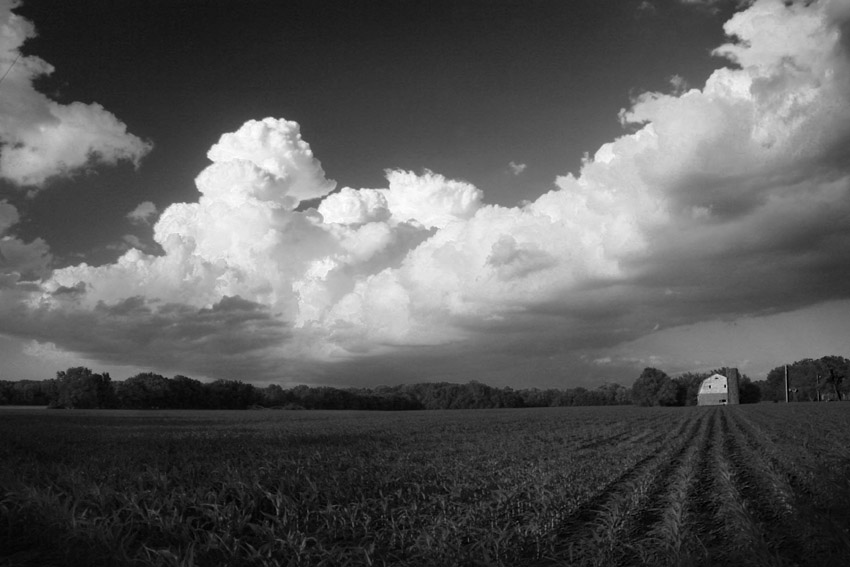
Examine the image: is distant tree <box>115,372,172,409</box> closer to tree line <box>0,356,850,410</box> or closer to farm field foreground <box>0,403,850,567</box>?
tree line <box>0,356,850,410</box>

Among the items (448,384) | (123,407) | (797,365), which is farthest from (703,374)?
(123,407)

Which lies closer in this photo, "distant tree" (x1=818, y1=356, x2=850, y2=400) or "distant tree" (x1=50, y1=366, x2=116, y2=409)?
"distant tree" (x1=50, y1=366, x2=116, y2=409)

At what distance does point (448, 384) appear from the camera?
178000 mm

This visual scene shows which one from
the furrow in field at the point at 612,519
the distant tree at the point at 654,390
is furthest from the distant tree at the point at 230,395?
the furrow in field at the point at 612,519

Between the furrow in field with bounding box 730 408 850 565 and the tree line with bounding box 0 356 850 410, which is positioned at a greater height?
the furrow in field with bounding box 730 408 850 565

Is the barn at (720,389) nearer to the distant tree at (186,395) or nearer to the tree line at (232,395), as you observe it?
the tree line at (232,395)

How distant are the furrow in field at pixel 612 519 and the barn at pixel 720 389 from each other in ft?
525

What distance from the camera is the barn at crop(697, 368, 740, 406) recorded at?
156 m

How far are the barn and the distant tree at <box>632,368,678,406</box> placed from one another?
496 inches

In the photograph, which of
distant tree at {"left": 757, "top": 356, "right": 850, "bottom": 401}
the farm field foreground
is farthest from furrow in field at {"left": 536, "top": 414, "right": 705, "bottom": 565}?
distant tree at {"left": 757, "top": 356, "right": 850, "bottom": 401}

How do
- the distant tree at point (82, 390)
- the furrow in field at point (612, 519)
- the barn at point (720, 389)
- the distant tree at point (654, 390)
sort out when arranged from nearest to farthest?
the furrow in field at point (612, 519)
the distant tree at point (82, 390)
the distant tree at point (654, 390)
the barn at point (720, 389)

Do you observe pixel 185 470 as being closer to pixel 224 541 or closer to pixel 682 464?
pixel 224 541

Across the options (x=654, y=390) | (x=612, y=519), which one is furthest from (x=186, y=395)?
(x=612, y=519)

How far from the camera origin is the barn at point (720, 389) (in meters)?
156
